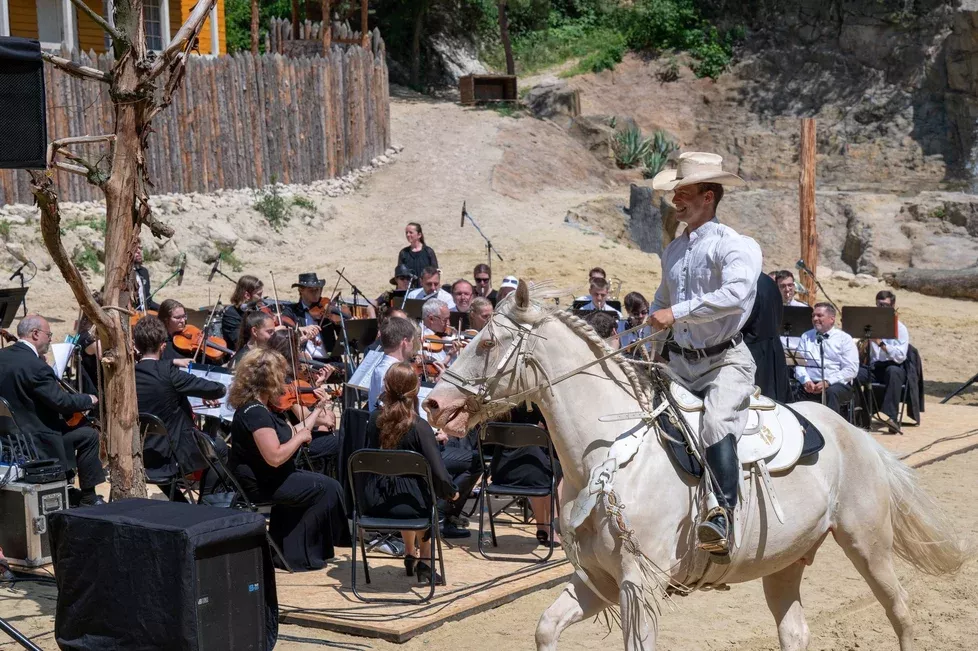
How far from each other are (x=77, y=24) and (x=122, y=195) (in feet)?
77.0

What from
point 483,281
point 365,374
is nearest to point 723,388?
point 365,374

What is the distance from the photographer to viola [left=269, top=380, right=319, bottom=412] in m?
7.26

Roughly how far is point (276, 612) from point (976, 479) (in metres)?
7.21

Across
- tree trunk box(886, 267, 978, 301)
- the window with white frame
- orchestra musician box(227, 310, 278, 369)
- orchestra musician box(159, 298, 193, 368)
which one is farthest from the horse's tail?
the window with white frame

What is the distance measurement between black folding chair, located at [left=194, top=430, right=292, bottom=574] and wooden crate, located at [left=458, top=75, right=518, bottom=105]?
25414mm

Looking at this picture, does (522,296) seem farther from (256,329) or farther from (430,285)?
(430,285)

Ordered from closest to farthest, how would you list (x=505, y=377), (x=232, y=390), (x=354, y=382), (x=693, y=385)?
(x=505, y=377) → (x=693, y=385) → (x=232, y=390) → (x=354, y=382)

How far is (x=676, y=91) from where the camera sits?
3625 cm

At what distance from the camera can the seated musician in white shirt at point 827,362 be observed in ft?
38.3

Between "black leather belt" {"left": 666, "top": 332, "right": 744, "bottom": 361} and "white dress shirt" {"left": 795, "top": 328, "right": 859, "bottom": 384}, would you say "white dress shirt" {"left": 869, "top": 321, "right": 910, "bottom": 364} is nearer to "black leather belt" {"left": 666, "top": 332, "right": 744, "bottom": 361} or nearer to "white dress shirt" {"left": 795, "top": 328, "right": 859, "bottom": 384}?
"white dress shirt" {"left": 795, "top": 328, "right": 859, "bottom": 384}

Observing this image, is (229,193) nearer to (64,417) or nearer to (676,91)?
(64,417)

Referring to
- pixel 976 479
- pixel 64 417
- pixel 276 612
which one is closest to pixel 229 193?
pixel 64 417

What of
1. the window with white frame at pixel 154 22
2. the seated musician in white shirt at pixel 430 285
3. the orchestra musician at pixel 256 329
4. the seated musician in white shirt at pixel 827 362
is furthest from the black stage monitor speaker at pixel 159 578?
the window with white frame at pixel 154 22

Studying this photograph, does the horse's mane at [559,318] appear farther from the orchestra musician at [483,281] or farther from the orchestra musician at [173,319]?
the orchestra musician at [483,281]
